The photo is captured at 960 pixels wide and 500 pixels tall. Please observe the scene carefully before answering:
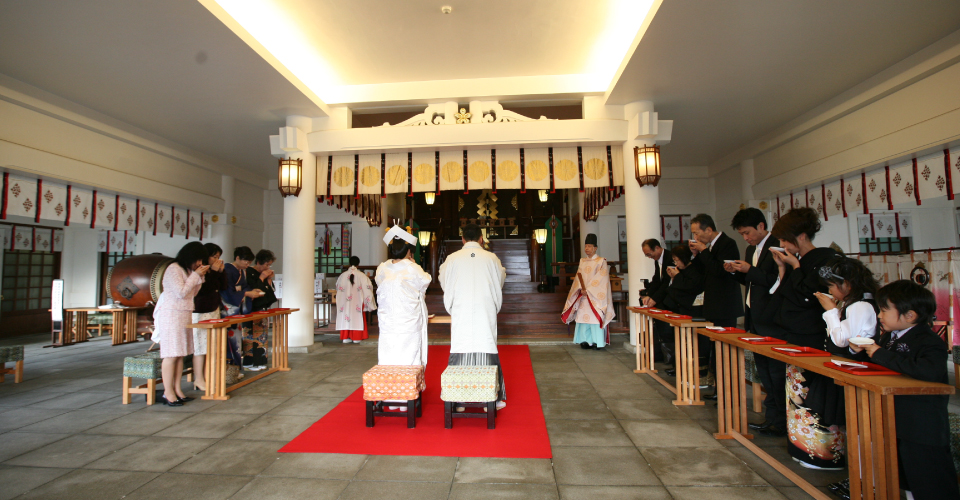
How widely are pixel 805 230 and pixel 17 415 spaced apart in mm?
6609

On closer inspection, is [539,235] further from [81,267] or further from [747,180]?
[81,267]

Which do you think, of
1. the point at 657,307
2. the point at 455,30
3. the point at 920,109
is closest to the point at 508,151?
the point at 455,30

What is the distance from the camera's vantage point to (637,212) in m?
6.39

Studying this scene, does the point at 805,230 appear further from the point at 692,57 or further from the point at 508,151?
the point at 508,151

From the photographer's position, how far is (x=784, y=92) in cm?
597

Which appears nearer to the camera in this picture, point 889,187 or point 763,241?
point 763,241

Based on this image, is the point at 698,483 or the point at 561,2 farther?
the point at 561,2

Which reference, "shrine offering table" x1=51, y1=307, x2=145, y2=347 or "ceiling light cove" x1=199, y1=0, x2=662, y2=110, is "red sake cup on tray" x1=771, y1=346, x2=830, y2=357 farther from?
"shrine offering table" x1=51, y1=307, x2=145, y2=347

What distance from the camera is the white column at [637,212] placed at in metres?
6.33

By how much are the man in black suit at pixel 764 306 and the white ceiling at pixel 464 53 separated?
218cm

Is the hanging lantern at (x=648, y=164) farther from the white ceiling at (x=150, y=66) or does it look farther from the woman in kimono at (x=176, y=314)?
the woman in kimono at (x=176, y=314)

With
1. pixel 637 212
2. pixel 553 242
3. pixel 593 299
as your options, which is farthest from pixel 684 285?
pixel 553 242

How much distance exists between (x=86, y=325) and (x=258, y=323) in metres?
6.15

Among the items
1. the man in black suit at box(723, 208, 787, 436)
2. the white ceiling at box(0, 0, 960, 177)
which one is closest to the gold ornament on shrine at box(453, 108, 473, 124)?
the white ceiling at box(0, 0, 960, 177)
